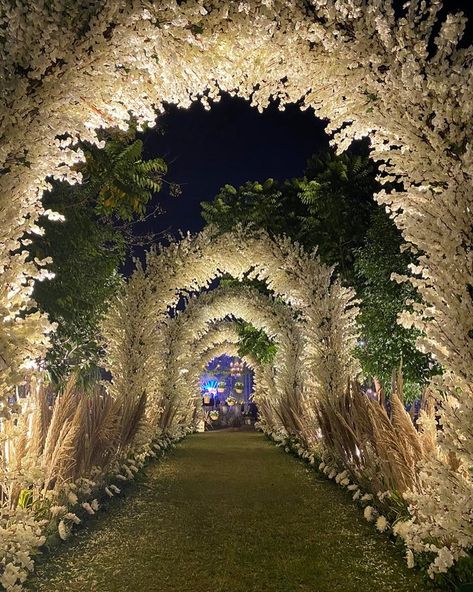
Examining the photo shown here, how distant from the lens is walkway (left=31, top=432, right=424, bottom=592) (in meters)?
2.94

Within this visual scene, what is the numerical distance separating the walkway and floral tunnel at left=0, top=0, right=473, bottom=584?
1.93ft

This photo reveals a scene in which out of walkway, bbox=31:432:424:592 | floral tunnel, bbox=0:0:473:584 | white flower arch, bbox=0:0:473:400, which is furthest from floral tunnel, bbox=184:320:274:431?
white flower arch, bbox=0:0:473:400

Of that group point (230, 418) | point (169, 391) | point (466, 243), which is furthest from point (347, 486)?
point (230, 418)

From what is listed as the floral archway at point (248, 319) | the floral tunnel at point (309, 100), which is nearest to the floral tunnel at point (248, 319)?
the floral archway at point (248, 319)

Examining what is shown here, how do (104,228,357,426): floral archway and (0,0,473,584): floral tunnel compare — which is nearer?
(0,0,473,584): floral tunnel

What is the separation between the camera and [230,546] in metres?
3.57

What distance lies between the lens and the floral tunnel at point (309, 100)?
278cm

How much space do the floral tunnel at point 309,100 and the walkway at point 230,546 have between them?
1.93 ft

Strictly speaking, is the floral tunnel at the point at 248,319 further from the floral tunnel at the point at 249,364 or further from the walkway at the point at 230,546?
the walkway at the point at 230,546

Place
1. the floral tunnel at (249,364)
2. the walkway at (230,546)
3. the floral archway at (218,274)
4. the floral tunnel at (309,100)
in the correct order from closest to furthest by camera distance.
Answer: the floral tunnel at (309,100) < the walkway at (230,546) < the floral archway at (218,274) < the floral tunnel at (249,364)

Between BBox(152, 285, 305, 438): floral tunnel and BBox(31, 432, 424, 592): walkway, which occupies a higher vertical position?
BBox(152, 285, 305, 438): floral tunnel

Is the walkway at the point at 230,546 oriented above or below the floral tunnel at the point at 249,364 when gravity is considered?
below

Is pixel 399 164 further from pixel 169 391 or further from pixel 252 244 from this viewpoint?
pixel 169 391

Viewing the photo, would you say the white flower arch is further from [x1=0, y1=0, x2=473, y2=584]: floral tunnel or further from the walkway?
the walkway
